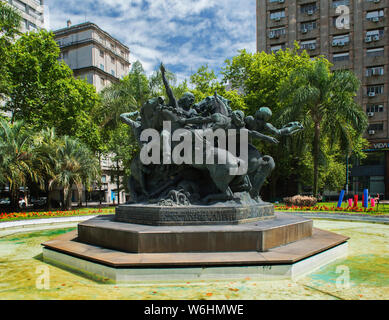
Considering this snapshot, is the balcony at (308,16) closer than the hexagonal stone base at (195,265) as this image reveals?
No

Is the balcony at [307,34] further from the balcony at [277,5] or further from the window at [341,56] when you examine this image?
the balcony at [277,5]

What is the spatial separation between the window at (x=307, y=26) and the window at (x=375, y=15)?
6569mm

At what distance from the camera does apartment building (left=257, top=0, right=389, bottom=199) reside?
38875mm

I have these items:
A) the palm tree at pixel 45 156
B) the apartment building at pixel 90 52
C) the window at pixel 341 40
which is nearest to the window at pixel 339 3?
the window at pixel 341 40

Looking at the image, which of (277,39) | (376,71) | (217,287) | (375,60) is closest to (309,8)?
(277,39)

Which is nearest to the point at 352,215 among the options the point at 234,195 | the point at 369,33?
the point at 234,195

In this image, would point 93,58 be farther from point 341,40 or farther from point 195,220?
point 195,220

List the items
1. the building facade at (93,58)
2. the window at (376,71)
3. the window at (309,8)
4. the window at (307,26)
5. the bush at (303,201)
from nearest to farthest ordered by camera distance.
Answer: the bush at (303,201) → the window at (376,71) → the window at (309,8) → the window at (307,26) → the building facade at (93,58)

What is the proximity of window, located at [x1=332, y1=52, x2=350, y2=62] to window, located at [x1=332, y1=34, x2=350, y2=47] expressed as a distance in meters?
1.26

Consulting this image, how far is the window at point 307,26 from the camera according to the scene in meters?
43.0

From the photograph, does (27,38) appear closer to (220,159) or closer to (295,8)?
(220,159)

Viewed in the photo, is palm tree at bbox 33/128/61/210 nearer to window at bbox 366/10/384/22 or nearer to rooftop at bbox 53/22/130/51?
rooftop at bbox 53/22/130/51

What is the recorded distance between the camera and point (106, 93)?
92.8ft
